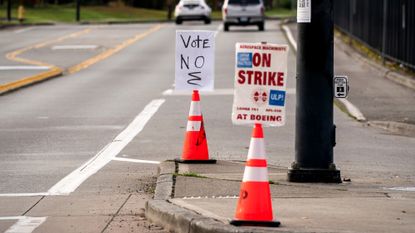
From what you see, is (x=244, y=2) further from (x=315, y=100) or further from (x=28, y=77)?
(x=315, y=100)

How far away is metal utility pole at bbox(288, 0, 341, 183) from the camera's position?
12328 millimetres

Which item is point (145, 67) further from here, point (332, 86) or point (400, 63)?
point (332, 86)

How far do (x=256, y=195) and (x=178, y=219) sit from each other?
2.47ft

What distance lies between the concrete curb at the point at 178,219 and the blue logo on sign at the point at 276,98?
1.01 meters

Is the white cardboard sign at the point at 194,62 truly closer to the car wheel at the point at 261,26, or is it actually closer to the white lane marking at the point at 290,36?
the white lane marking at the point at 290,36

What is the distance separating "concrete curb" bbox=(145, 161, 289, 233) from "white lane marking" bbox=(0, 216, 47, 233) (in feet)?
2.99

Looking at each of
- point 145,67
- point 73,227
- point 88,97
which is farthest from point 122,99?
point 73,227

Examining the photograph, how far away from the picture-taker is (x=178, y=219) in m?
9.89

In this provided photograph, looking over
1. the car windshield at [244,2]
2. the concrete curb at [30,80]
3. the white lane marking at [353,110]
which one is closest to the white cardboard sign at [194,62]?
the white lane marking at [353,110]

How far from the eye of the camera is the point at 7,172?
47.2 ft

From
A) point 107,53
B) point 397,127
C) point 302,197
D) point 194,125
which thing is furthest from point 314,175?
point 107,53

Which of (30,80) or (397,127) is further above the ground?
(397,127)

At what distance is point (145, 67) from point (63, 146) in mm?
19302

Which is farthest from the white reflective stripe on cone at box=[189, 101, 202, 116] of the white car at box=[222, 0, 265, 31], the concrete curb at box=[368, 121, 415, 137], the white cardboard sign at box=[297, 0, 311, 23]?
the white car at box=[222, 0, 265, 31]
